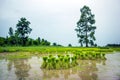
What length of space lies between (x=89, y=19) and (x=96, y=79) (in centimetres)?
→ 3419

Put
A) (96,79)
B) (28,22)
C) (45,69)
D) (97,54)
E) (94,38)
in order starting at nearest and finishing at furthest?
1. (96,79)
2. (45,69)
3. (97,54)
4. (94,38)
5. (28,22)

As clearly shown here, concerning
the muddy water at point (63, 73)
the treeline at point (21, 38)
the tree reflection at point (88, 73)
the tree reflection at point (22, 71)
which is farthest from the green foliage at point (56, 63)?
the treeline at point (21, 38)

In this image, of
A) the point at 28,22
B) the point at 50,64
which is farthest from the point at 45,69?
the point at 28,22

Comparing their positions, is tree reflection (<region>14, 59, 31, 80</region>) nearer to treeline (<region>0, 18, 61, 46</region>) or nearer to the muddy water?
the muddy water

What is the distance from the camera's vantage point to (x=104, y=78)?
43.1ft

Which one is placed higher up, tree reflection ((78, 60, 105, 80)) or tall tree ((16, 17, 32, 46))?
tall tree ((16, 17, 32, 46))

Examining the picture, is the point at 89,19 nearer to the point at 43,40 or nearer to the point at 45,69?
the point at 43,40

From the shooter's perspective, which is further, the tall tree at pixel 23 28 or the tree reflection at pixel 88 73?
the tall tree at pixel 23 28

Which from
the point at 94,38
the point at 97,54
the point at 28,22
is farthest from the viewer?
the point at 28,22

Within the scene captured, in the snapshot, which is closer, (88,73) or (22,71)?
(88,73)

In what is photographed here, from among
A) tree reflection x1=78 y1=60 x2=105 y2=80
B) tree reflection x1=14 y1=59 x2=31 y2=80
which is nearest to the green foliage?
tree reflection x1=78 y1=60 x2=105 y2=80

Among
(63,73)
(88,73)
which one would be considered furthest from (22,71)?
(88,73)

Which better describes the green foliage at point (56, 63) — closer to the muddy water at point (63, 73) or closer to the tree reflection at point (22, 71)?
the muddy water at point (63, 73)

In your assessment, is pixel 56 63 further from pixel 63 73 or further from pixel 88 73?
pixel 88 73
